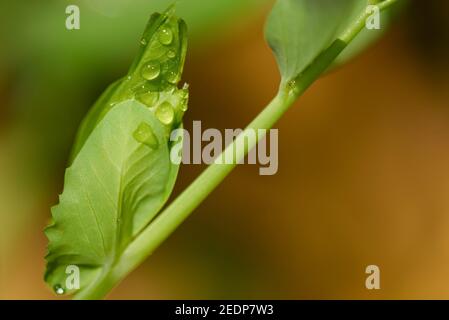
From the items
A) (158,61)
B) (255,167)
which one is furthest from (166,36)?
(255,167)

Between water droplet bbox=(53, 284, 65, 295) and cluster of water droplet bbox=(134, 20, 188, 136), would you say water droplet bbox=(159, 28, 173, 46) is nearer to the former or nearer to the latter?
cluster of water droplet bbox=(134, 20, 188, 136)

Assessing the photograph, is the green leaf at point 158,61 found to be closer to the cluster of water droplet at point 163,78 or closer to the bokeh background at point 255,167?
the cluster of water droplet at point 163,78

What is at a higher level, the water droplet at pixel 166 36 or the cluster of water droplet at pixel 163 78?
the water droplet at pixel 166 36

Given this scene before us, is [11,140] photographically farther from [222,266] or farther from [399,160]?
[399,160]

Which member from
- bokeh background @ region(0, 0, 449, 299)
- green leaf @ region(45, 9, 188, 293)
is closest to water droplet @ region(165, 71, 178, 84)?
green leaf @ region(45, 9, 188, 293)

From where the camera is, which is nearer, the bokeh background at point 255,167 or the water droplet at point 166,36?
the water droplet at point 166,36

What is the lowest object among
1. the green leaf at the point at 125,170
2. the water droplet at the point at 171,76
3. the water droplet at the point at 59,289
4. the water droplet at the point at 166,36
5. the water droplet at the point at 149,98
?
the water droplet at the point at 59,289

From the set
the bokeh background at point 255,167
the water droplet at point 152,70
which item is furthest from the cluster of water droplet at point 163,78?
the bokeh background at point 255,167

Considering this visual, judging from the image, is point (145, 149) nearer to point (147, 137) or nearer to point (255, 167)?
point (147, 137)
